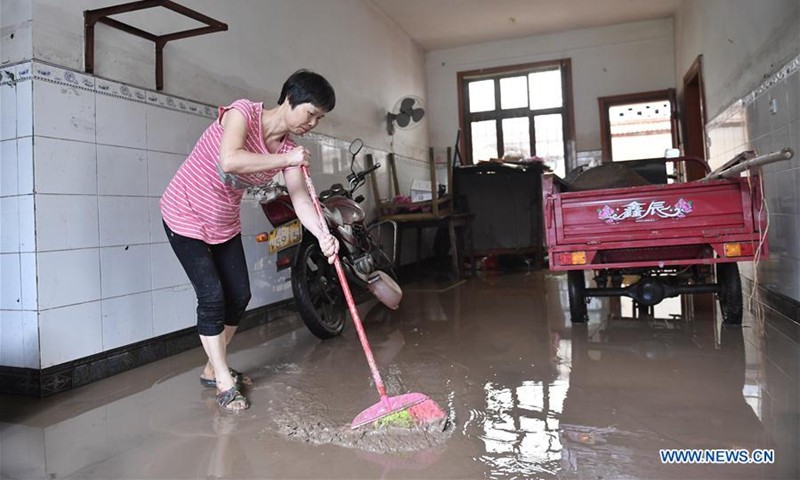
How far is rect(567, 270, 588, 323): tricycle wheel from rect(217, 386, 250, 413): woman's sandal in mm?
2115

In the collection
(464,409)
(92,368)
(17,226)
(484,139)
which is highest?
(484,139)

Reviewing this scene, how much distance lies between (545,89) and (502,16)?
5.33 feet

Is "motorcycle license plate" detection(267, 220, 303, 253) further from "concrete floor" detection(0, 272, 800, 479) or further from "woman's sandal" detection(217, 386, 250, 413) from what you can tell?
"woman's sandal" detection(217, 386, 250, 413)

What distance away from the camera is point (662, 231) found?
3.09m

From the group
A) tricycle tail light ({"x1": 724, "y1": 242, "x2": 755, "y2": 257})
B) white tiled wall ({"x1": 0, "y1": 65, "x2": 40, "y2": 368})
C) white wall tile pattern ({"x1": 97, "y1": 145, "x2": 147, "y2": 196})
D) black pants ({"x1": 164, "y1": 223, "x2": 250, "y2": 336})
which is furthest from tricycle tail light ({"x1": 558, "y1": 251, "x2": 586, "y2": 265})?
white tiled wall ({"x1": 0, "y1": 65, "x2": 40, "y2": 368})

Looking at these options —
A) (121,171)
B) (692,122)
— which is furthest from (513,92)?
(121,171)

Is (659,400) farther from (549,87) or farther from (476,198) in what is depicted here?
(549,87)

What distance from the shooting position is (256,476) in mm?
1593

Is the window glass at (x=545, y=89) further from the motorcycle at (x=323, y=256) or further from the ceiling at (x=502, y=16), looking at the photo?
the motorcycle at (x=323, y=256)

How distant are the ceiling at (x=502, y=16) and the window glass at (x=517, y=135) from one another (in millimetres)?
1312

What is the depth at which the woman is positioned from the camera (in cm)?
205

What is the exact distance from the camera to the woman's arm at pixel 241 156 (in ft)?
6.48

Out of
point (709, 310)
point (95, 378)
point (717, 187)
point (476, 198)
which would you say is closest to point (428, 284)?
point (476, 198)

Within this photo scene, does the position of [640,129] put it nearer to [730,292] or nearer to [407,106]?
[407,106]
